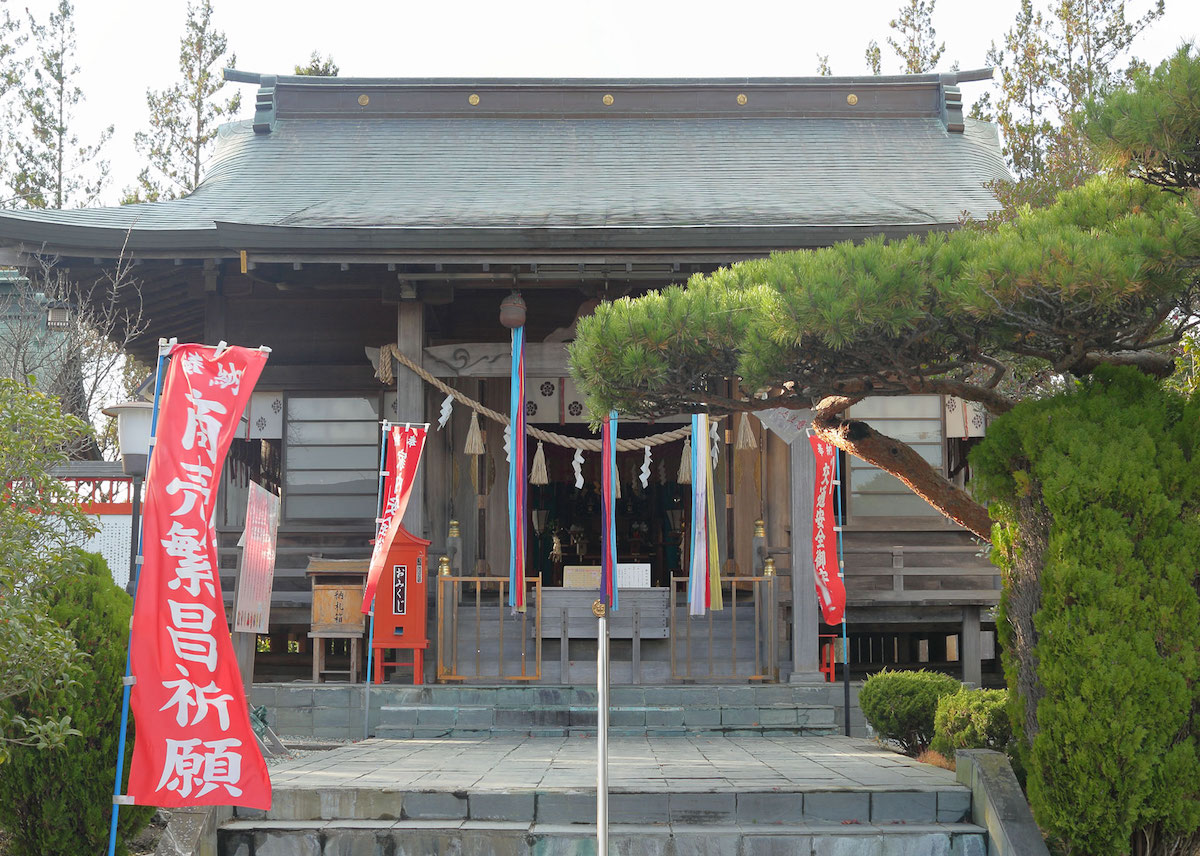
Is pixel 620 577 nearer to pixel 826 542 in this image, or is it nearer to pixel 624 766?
pixel 826 542

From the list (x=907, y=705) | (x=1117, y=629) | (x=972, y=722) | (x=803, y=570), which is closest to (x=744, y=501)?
(x=803, y=570)

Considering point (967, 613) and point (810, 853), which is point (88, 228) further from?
point (967, 613)

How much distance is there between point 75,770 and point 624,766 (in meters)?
3.33

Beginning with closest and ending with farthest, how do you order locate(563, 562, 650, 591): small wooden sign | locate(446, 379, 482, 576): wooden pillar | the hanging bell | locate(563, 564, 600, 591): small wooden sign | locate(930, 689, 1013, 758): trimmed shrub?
1. locate(930, 689, 1013, 758): trimmed shrub
2. the hanging bell
3. locate(563, 562, 650, 591): small wooden sign
4. locate(563, 564, 600, 591): small wooden sign
5. locate(446, 379, 482, 576): wooden pillar

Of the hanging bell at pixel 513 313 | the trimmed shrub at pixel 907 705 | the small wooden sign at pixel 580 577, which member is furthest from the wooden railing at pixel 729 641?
the hanging bell at pixel 513 313

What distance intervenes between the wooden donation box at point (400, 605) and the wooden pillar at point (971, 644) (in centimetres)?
538

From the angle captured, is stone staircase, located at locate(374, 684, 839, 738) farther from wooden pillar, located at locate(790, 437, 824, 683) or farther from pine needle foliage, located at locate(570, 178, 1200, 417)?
pine needle foliage, located at locate(570, 178, 1200, 417)

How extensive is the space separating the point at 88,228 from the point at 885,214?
7.75 m

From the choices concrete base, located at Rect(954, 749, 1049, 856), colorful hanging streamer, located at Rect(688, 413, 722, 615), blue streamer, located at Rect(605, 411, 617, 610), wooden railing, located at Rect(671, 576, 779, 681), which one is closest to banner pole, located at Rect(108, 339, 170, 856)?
concrete base, located at Rect(954, 749, 1049, 856)

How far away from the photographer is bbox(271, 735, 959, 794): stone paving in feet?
21.2

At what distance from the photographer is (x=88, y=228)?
10.4 metres

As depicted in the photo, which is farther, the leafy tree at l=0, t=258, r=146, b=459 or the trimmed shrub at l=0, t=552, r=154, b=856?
the leafy tree at l=0, t=258, r=146, b=459

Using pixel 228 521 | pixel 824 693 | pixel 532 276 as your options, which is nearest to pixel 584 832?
pixel 824 693

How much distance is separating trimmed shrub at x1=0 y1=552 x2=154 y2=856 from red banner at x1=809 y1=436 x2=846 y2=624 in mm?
5845
